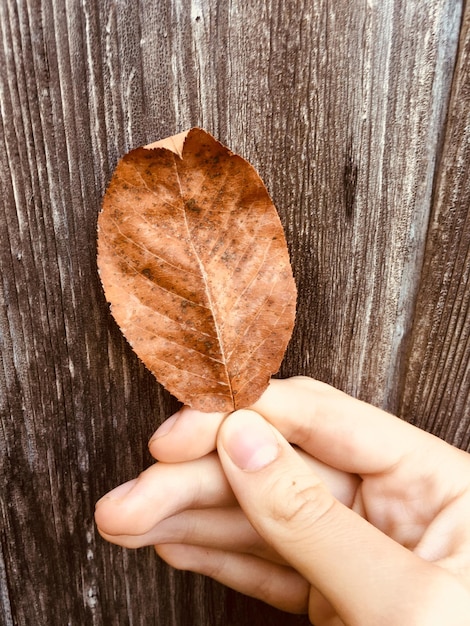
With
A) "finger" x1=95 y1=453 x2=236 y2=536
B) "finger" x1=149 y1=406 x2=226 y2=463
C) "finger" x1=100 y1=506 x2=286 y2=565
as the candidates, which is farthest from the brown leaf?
"finger" x1=100 y1=506 x2=286 y2=565

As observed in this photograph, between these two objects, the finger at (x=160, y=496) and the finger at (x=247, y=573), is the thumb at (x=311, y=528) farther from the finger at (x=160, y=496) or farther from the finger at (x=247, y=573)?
the finger at (x=247, y=573)

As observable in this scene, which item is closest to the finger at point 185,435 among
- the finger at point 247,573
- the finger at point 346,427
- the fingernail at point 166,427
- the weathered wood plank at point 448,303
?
the fingernail at point 166,427

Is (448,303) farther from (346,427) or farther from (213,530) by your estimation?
(213,530)

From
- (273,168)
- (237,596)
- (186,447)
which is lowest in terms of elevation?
(237,596)

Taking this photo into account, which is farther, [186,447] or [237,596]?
[237,596]

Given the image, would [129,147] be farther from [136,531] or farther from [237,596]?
[237,596]

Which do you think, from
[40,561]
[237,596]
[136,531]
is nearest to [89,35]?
[136,531]
